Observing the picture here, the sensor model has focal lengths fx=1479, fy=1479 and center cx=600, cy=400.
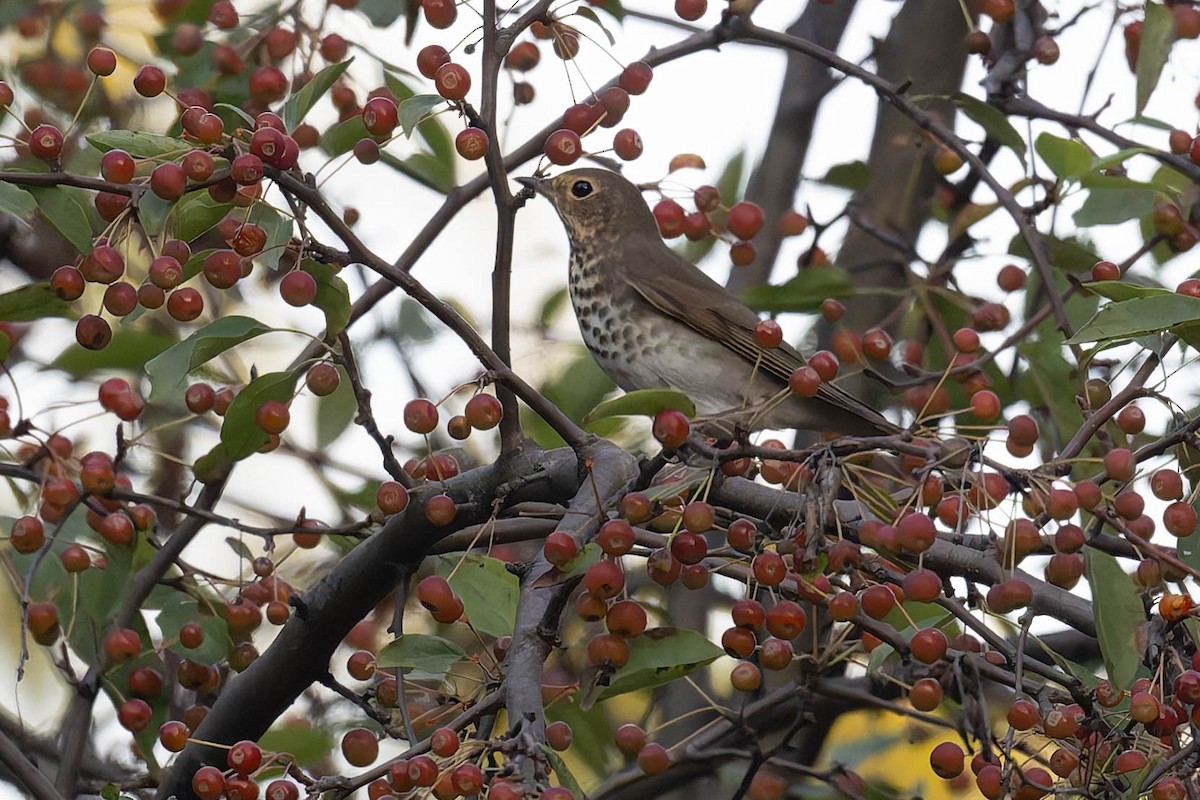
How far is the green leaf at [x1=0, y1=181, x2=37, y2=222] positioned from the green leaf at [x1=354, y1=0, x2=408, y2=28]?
906mm

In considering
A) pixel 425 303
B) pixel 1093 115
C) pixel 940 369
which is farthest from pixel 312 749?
pixel 1093 115

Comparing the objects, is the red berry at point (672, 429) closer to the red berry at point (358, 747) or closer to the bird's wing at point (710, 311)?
the red berry at point (358, 747)

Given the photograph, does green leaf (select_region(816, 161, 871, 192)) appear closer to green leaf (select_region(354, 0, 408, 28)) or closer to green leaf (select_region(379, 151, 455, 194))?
green leaf (select_region(379, 151, 455, 194))

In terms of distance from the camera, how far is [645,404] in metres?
1.56

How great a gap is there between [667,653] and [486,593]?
0.34 metres

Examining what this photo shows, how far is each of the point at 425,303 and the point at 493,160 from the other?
181mm

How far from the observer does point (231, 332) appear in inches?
66.7

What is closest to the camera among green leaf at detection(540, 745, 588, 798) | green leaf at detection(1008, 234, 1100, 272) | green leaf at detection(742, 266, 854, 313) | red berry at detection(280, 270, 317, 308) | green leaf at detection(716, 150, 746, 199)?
green leaf at detection(540, 745, 588, 798)

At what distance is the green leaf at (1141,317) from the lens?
1.54m

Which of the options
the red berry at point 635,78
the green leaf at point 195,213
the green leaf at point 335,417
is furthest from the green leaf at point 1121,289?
the green leaf at point 335,417

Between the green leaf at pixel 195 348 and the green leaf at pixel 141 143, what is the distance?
0.21 m

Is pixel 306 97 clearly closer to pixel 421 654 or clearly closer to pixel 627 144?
pixel 627 144

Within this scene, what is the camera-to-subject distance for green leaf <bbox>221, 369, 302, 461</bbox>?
1826mm

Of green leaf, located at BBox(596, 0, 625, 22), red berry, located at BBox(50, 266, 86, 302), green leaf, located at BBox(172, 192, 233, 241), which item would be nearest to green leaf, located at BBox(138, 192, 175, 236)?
green leaf, located at BBox(172, 192, 233, 241)
